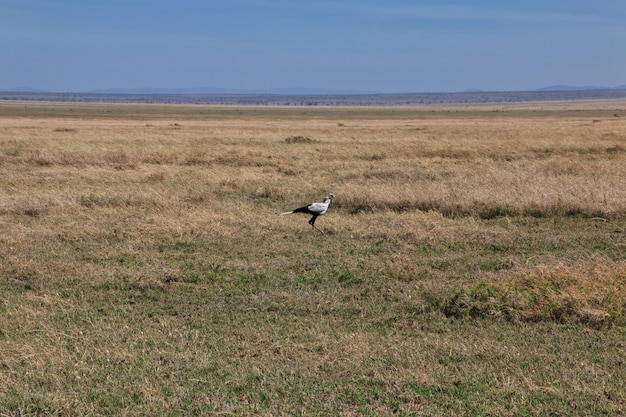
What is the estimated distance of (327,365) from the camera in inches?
243

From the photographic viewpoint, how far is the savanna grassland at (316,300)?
18.3ft

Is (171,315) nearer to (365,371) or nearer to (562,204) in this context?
(365,371)

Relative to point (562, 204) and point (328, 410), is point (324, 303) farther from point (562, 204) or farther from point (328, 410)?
point (562, 204)

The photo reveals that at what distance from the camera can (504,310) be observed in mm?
7719

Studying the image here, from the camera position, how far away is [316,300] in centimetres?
838

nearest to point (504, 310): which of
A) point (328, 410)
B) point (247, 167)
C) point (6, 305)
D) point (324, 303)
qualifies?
point (324, 303)

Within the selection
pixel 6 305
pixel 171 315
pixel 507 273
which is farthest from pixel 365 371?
pixel 6 305

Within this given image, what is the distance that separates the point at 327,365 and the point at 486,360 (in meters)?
1.57

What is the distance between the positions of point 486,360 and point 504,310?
59.1 inches

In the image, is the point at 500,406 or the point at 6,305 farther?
the point at 6,305

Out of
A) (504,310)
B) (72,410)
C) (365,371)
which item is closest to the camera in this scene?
(72,410)

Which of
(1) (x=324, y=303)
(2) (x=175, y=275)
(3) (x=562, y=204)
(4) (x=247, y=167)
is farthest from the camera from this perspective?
(4) (x=247, y=167)

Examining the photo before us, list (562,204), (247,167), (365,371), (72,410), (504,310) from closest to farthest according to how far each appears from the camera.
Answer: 1. (72,410)
2. (365,371)
3. (504,310)
4. (562,204)
5. (247,167)

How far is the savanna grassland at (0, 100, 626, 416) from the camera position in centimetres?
559
